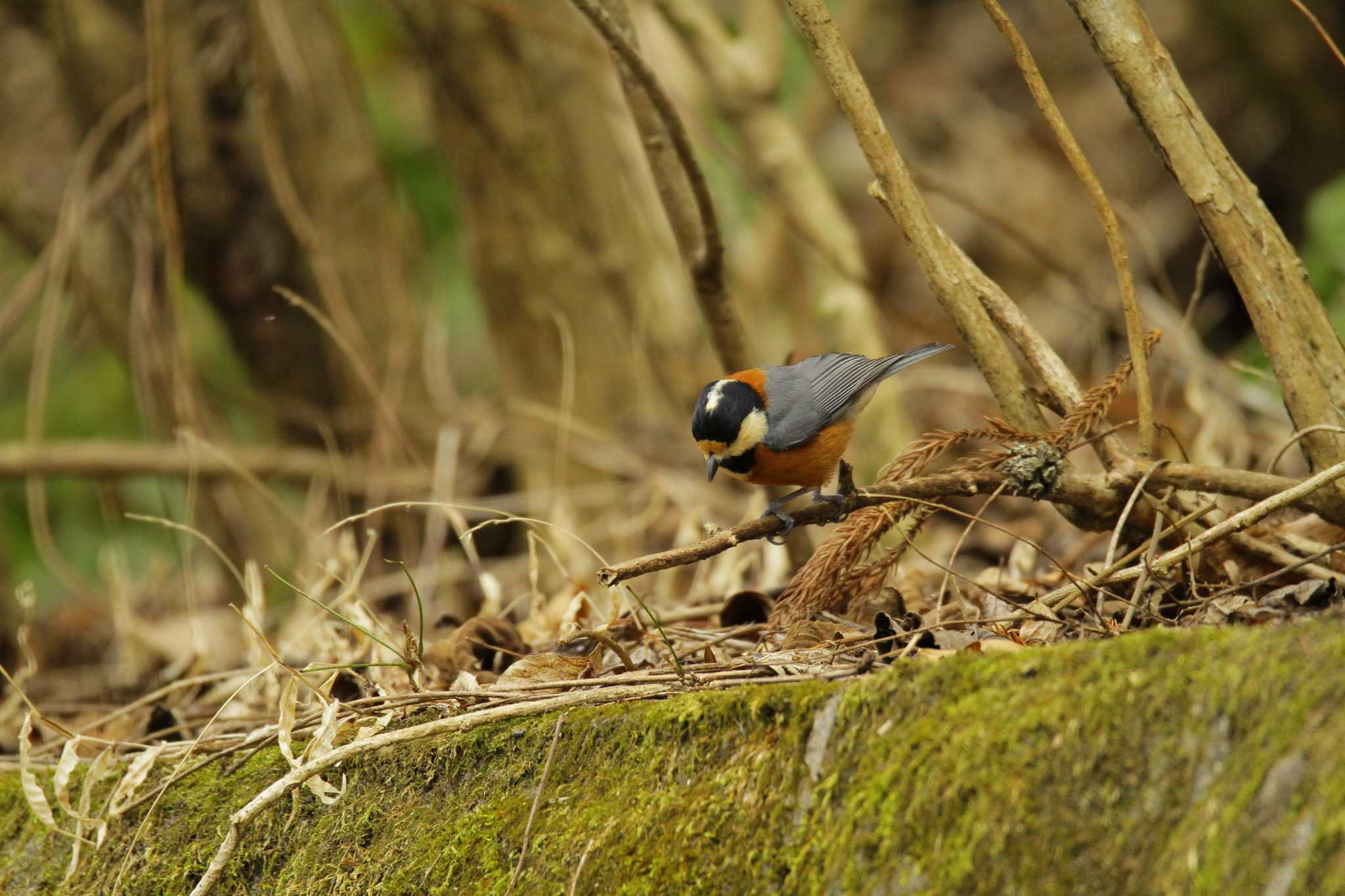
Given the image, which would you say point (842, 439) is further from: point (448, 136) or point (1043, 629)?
point (448, 136)

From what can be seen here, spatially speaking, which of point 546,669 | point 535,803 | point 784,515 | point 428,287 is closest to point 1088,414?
point 784,515

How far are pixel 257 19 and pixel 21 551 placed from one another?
4149mm

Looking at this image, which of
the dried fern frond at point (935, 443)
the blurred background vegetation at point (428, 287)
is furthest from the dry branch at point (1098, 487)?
the blurred background vegetation at point (428, 287)

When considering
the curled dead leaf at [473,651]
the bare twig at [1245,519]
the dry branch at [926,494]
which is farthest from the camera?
the curled dead leaf at [473,651]

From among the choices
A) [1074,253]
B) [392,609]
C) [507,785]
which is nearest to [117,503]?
[392,609]

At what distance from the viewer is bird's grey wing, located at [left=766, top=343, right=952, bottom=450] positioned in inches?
134

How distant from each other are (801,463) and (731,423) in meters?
0.23

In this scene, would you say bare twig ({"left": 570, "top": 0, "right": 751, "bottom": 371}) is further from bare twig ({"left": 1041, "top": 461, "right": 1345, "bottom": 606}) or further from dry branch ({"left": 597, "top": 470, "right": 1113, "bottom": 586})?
bare twig ({"left": 1041, "top": 461, "right": 1345, "bottom": 606})

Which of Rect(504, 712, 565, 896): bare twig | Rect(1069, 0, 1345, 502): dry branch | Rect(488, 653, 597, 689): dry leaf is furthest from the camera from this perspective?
Rect(488, 653, 597, 689): dry leaf

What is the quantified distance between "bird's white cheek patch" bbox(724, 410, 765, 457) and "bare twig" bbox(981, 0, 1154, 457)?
3.71 ft

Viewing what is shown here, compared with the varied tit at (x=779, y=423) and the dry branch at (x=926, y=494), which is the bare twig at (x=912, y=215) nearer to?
the dry branch at (x=926, y=494)

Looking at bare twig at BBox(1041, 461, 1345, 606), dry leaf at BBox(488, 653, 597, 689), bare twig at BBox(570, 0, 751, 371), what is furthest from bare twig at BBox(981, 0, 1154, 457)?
dry leaf at BBox(488, 653, 597, 689)

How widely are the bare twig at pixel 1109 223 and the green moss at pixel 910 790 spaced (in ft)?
3.40

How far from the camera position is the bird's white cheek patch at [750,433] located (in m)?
3.42
